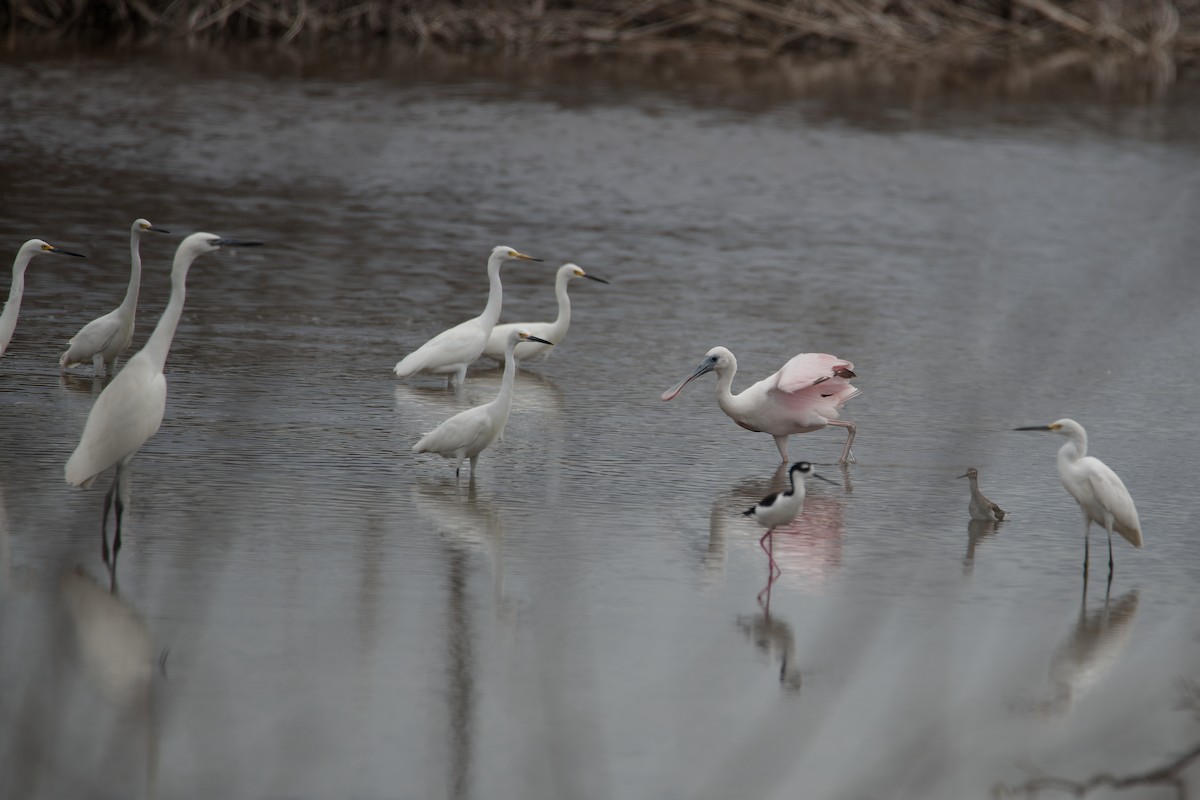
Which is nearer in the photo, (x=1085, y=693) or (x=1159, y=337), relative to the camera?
(x=1085, y=693)

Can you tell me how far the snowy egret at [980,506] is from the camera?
725 centimetres

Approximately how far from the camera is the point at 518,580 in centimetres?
629

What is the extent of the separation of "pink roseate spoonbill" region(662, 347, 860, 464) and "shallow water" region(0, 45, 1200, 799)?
0.72 feet

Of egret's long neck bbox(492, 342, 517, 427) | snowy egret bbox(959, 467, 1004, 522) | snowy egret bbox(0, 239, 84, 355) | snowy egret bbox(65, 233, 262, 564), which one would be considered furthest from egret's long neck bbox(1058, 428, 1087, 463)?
snowy egret bbox(0, 239, 84, 355)

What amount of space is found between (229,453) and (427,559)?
1678mm

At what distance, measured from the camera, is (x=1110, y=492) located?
21.1ft

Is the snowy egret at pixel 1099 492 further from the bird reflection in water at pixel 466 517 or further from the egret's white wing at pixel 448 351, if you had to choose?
the egret's white wing at pixel 448 351

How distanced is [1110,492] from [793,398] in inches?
88.9

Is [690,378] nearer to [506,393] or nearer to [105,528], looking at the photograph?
[506,393]

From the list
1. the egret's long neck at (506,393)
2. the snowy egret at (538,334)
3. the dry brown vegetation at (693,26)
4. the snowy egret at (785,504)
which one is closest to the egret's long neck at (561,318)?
the snowy egret at (538,334)

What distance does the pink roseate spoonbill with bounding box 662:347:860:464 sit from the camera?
27.6 feet

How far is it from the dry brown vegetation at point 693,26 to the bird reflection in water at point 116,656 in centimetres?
2044

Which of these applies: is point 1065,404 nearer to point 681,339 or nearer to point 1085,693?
point 681,339

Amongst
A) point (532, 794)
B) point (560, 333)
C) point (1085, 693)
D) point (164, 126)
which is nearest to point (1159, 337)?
point (560, 333)
